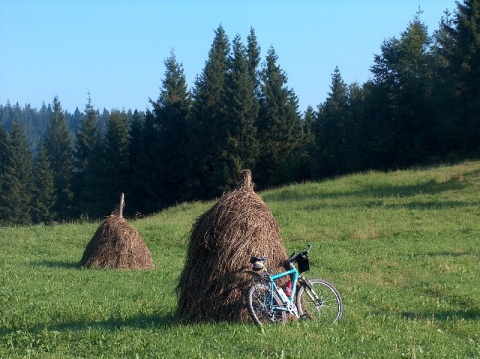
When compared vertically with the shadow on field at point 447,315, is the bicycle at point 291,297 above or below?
above

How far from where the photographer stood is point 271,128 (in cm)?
7281

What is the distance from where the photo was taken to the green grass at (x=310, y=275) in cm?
868

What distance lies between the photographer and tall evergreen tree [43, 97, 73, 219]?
3536 inches

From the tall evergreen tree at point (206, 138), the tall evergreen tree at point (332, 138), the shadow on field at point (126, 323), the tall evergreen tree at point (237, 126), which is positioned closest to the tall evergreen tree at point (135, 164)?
the tall evergreen tree at point (206, 138)

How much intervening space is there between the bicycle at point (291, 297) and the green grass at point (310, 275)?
1.04 ft

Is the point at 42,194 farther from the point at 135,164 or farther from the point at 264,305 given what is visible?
the point at 264,305

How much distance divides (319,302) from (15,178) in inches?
3196

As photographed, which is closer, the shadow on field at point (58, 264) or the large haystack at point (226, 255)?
the large haystack at point (226, 255)

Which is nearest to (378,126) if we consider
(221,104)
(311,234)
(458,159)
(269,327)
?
(458,159)

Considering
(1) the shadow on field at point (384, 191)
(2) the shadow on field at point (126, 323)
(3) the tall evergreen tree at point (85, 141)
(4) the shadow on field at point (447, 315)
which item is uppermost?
(3) the tall evergreen tree at point (85, 141)

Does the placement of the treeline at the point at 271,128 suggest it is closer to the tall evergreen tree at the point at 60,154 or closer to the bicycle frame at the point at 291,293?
the tall evergreen tree at the point at 60,154

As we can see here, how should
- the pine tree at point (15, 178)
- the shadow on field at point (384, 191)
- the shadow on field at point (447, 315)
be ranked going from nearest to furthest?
the shadow on field at point (447, 315), the shadow on field at point (384, 191), the pine tree at point (15, 178)

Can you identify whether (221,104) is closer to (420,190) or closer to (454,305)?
(420,190)

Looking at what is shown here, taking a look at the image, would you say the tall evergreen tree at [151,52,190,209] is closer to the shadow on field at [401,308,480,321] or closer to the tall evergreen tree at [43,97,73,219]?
the tall evergreen tree at [43,97,73,219]
